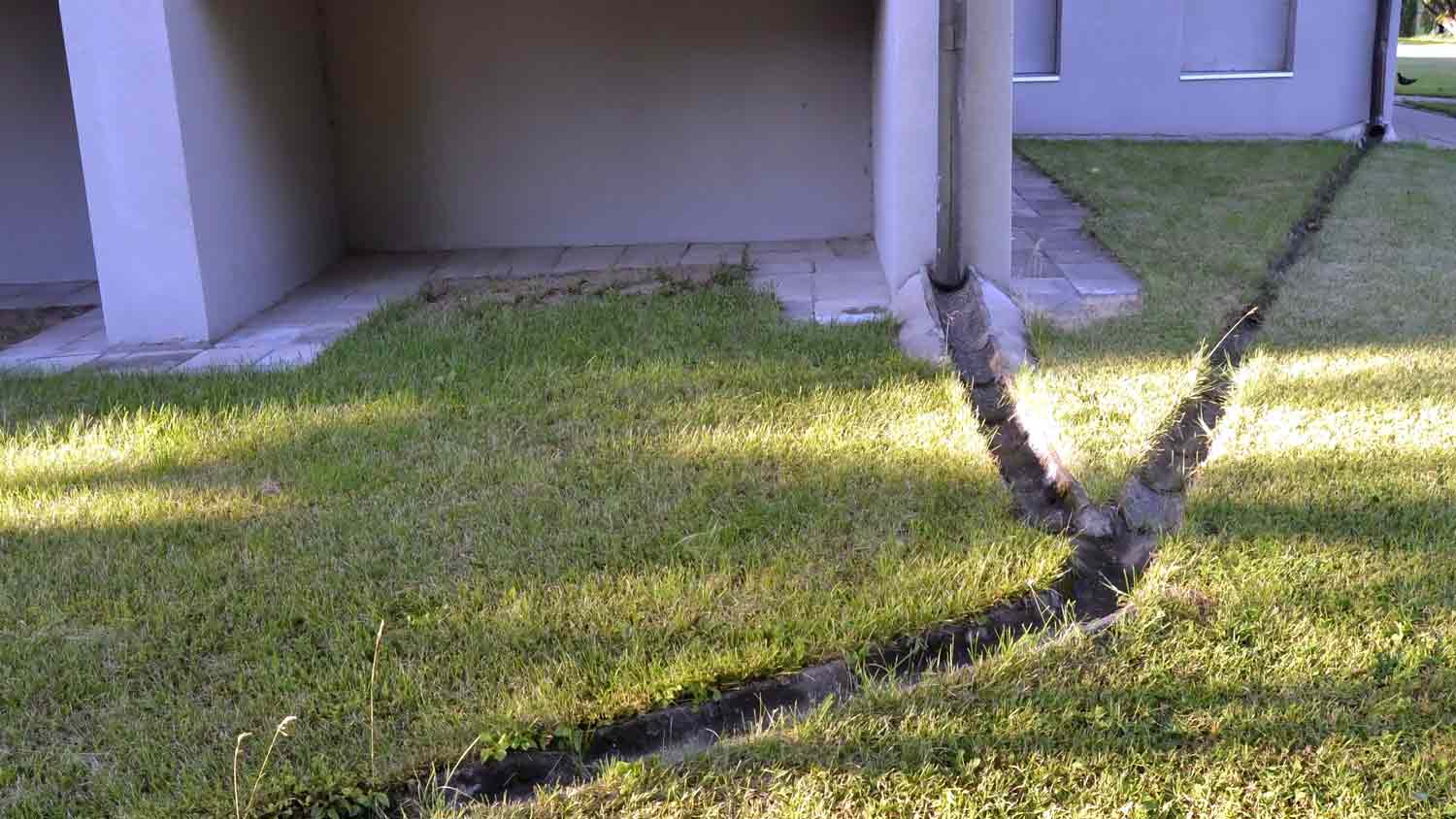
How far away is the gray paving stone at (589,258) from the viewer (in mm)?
6891

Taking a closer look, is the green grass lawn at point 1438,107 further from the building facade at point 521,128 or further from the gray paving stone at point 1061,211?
the building facade at point 521,128

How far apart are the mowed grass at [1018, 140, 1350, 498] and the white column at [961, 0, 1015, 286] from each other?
0.49 m

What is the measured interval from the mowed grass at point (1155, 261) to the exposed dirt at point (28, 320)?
16.0 ft

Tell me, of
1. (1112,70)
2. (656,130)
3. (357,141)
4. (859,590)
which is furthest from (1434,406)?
(1112,70)

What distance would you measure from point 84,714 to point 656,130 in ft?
19.2

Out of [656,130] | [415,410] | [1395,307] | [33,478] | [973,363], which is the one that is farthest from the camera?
[656,130]

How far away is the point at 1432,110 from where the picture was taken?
14.1 m

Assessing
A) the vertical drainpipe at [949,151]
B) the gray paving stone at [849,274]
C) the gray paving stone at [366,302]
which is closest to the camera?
the vertical drainpipe at [949,151]

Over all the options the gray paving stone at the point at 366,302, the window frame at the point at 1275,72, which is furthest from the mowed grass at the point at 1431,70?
the gray paving stone at the point at 366,302

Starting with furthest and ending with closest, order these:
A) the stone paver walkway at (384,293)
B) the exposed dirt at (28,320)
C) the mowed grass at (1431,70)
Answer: the mowed grass at (1431,70) → the exposed dirt at (28,320) → the stone paver walkway at (384,293)

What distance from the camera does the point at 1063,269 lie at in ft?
20.0

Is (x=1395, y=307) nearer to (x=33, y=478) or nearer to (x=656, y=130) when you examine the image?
(x=656, y=130)

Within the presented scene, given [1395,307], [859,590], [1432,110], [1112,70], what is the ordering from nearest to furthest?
[859,590]
[1395,307]
[1112,70]
[1432,110]

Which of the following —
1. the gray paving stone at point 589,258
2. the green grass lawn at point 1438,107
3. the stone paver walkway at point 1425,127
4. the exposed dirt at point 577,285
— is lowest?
the gray paving stone at point 589,258
